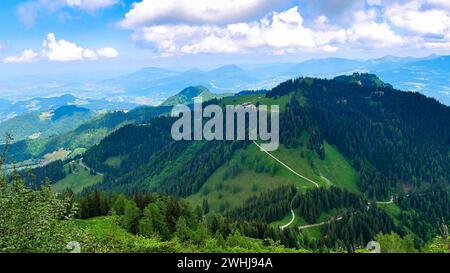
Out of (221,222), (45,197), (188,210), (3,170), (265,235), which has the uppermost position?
(3,170)

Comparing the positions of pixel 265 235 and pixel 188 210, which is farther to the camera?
pixel 265 235

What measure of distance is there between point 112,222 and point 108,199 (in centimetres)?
2521

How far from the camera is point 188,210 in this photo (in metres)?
111

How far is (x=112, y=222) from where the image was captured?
94688 mm

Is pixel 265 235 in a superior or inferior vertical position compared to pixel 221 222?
inferior
